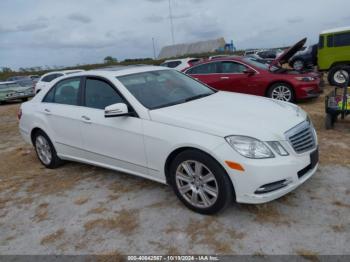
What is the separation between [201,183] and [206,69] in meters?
7.15

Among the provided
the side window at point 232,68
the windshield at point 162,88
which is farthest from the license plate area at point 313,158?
the side window at point 232,68

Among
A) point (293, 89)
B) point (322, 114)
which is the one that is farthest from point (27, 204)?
point (293, 89)

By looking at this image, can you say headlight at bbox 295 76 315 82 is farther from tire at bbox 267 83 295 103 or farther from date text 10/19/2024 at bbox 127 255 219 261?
date text 10/19/2024 at bbox 127 255 219 261

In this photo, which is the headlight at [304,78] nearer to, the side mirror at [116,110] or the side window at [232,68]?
the side window at [232,68]

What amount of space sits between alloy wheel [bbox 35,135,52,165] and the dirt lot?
0.58 meters

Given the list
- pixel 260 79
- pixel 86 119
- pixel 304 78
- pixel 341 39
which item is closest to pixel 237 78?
pixel 260 79

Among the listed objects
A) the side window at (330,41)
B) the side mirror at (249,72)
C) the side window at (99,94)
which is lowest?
the side mirror at (249,72)

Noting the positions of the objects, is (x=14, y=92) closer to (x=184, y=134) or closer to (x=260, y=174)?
(x=184, y=134)

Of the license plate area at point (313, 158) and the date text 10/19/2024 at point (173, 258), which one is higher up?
the license plate area at point (313, 158)

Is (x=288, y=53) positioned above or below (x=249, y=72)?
above

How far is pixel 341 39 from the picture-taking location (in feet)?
38.8

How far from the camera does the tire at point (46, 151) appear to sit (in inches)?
207

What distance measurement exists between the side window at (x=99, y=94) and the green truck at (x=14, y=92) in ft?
49.0

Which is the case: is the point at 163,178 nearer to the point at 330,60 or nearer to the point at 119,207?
the point at 119,207
